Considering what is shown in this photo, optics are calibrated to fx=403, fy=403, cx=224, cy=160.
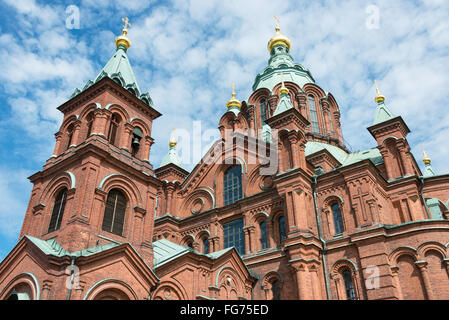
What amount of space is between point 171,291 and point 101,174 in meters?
5.73

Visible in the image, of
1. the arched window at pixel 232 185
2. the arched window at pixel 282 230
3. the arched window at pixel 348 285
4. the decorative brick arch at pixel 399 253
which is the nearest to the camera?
the decorative brick arch at pixel 399 253

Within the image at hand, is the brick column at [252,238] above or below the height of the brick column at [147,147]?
below

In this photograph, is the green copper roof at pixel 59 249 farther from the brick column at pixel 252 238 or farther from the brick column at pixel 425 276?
the brick column at pixel 425 276

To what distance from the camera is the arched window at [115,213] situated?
16938 millimetres

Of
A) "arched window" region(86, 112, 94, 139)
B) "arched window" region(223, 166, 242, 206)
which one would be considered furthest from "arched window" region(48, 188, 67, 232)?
"arched window" region(223, 166, 242, 206)

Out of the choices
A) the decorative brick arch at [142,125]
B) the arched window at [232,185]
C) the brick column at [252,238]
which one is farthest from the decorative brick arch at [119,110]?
the brick column at [252,238]

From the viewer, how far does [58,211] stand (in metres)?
17.1

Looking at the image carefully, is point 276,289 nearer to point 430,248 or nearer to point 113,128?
point 430,248

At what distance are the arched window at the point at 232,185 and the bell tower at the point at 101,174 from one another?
6.60 meters

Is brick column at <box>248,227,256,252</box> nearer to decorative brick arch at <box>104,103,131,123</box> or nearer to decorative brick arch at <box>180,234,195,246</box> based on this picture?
decorative brick arch at <box>180,234,195,246</box>

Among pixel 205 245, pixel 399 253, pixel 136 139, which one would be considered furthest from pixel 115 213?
pixel 399 253

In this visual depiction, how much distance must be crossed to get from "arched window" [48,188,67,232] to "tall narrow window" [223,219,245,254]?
10109 millimetres

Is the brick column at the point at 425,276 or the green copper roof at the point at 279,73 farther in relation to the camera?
the green copper roof at the point at 279,73

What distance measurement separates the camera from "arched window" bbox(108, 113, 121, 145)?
756 inches
